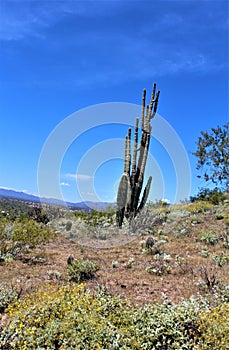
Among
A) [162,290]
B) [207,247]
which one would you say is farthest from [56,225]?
[162,290]

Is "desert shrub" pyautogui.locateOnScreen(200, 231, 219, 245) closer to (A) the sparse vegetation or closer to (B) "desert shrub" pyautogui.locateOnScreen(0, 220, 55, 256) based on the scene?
(A) the sparse vegetation

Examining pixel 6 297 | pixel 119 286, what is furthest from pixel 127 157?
pixel 6 297

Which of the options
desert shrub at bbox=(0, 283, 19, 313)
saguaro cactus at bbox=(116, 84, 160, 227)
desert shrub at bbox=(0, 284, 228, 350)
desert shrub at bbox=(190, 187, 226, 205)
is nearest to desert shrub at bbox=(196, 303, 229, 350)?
desert shrub at bbox=(0, 284, 228, 350)

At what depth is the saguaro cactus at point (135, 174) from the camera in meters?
12.7

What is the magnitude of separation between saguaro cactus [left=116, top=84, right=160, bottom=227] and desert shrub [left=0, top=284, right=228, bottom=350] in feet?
28.4

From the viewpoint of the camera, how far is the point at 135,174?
1309 cm

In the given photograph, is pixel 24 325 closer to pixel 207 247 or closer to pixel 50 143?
pixel 207 247

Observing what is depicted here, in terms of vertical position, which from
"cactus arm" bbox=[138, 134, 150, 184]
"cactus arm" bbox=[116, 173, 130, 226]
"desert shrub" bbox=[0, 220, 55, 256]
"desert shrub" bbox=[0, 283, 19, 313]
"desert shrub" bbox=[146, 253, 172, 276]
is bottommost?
"desert shrub" bbox=[0, 283, 19, 313]

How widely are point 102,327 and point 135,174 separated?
32.8ft

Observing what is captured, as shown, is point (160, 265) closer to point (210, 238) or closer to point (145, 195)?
point (210, 238)

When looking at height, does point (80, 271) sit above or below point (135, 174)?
below

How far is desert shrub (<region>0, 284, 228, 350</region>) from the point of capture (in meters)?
3.13

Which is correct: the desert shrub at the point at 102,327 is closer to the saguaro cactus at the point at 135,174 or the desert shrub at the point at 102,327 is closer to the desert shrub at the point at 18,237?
the desert shrub at the point at 18,237

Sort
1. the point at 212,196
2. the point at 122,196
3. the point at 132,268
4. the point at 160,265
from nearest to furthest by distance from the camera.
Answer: the point at 160,265 → the point at 132,268 → the point at 122,196 → the point at 212,196
